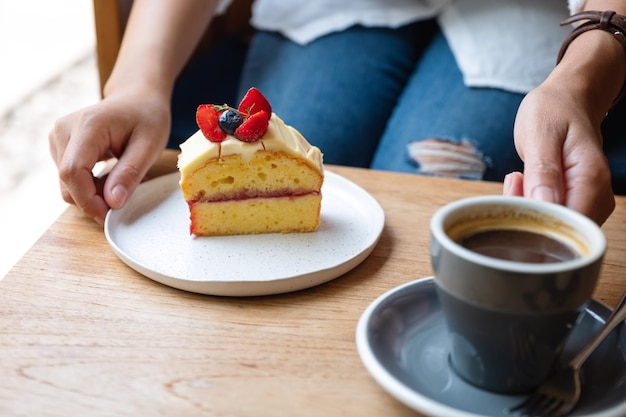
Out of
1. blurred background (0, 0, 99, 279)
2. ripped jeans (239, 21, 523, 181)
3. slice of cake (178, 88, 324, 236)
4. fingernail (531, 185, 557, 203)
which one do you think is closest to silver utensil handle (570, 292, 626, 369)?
fingernail (531, 185, 557, 203)

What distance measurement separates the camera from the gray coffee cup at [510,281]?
60 centimetres

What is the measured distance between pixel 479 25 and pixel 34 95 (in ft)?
6.60

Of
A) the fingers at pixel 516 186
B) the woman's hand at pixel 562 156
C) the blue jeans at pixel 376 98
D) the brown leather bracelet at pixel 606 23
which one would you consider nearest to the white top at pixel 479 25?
the blue jeans at pixel 376 98

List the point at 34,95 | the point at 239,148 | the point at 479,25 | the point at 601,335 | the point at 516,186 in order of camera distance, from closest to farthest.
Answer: the point at 601,335
the point at 516,186
the point at 239,148
the point at 479,25
the point at 34,95

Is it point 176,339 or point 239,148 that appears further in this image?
point 239,148

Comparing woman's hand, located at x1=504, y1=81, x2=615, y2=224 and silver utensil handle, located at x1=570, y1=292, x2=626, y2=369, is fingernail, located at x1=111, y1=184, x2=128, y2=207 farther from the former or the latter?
silver utensil handle, located at x1=570, y1=292, x2=626, y2=369

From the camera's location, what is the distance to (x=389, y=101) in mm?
1505

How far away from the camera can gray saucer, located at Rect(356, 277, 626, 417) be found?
2.13ft

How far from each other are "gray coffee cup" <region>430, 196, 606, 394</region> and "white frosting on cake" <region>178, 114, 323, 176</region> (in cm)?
36

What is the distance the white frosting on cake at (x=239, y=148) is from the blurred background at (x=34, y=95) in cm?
121

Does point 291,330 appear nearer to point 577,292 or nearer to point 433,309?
point 433,309

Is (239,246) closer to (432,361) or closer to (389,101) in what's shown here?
(432,361)

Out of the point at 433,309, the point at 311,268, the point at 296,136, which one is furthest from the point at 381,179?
the point at 433,309

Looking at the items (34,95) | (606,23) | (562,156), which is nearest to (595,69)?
(606,23)
